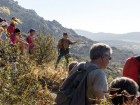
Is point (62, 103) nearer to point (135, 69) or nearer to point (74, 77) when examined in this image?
point (74, 77)

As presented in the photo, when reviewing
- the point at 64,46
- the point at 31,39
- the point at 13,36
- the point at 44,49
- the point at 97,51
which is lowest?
the point at 44,49

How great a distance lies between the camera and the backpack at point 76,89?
15.4 ft

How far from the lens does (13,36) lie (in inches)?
481

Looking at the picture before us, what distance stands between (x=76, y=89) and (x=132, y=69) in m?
2.15

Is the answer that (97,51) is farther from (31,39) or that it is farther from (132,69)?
(31,39)

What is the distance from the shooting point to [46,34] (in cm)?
1833

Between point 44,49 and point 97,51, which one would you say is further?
point 44,49

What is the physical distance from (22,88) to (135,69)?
6.61 ft

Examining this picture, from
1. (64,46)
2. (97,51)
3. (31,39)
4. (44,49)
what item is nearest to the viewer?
(97,51)

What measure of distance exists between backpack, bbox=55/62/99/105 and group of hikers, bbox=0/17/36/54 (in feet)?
5.47

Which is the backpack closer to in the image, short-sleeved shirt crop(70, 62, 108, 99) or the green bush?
short-sleeved shirt crop(70, 62, 108, 99)

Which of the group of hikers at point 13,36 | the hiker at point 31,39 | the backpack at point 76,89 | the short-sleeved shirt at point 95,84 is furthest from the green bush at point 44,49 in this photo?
the short-sleeved shirt at point 95,84

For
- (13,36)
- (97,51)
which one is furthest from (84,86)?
(13,36)

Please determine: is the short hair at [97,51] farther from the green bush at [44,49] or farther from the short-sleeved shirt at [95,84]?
the green bush at [44,49]
